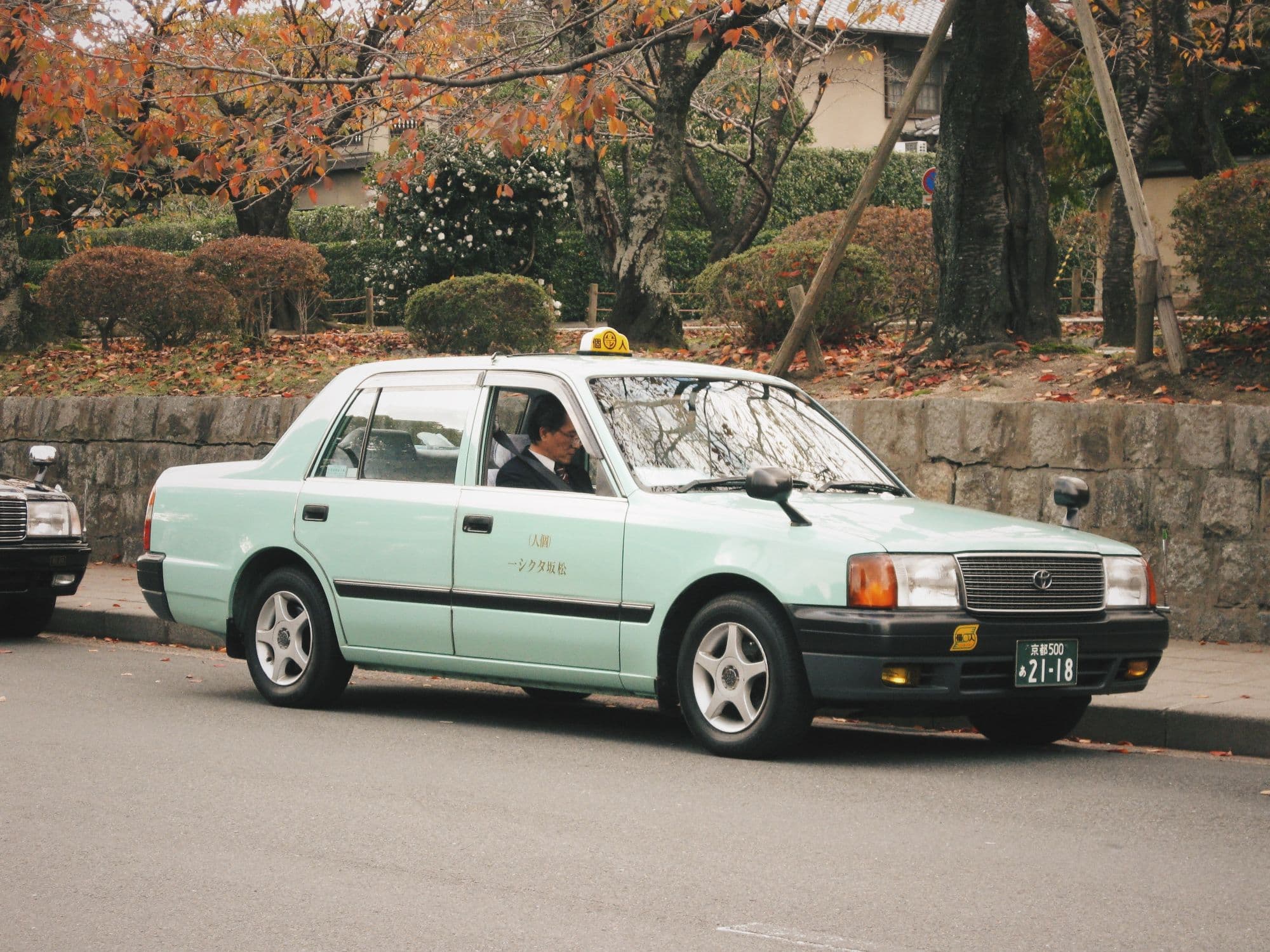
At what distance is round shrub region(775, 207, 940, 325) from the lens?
16219mm

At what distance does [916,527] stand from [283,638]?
358 cm

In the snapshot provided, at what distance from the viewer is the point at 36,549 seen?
12.0m

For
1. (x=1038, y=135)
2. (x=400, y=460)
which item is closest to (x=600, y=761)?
(x=400, y=460)

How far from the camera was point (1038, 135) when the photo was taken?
47.4 feet

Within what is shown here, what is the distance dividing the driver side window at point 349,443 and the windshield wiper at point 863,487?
2.43 meters

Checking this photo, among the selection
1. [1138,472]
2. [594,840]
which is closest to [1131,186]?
[1138,472]

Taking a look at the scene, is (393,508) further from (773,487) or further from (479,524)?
(773,487)

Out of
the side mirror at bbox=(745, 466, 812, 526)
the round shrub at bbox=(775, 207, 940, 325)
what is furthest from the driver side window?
the round shrub at bbox=(775, 207, 940, 325)

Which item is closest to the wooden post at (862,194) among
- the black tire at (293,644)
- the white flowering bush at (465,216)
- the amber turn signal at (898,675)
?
the black tire at (293,644)

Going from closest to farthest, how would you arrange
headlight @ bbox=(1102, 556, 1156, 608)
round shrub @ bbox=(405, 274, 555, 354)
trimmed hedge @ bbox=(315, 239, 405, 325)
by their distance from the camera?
headlight @ bbox=(1102, 556, 1156, 608), round shrub @ bbox=(405, 274, 555, 354), trimmed hedge @ bbox=(315, 239, 405, 325)

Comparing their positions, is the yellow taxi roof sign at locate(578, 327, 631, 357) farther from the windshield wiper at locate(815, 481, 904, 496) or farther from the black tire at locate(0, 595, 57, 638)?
the black tire at locate(0, 595, 57, 638)

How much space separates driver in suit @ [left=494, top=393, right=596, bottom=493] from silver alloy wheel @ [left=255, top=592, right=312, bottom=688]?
4.88 ft

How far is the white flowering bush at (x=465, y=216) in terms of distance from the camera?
25.8 meters

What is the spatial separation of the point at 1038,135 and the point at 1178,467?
178 inches
